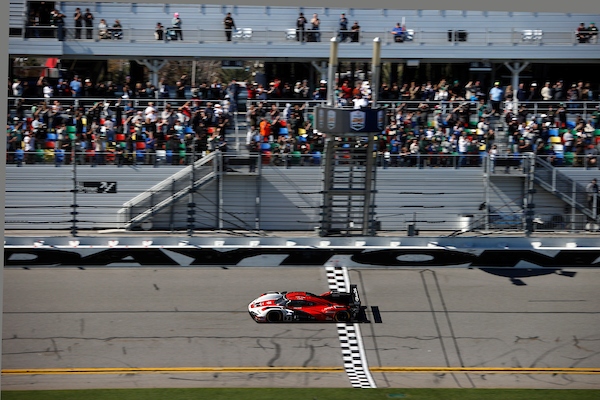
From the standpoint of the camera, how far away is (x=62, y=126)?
2053 centimetres

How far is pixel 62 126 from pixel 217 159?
13.2ft

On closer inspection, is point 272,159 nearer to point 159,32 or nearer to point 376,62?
point 376,62

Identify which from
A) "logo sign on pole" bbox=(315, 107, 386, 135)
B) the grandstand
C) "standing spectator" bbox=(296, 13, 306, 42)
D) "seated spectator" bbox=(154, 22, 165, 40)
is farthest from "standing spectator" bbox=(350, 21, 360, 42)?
"logo sign on pole" bbox=(315, 107, 386, 135)

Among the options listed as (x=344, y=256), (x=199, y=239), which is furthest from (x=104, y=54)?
(x=344, y=256)

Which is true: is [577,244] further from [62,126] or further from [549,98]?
[62,126]

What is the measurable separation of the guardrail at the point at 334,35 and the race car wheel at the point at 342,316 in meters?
10.5

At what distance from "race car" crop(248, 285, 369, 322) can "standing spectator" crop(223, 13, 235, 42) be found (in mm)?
10542

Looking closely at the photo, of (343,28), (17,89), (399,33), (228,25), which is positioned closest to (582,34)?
(399,33)

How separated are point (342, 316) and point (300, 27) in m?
11.1

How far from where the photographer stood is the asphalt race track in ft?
42.0

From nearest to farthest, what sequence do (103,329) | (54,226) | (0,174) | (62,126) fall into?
1. (0,174)
2. (103,329)
3. (54,226)
4. (62,126)

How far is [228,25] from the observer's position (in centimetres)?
2314

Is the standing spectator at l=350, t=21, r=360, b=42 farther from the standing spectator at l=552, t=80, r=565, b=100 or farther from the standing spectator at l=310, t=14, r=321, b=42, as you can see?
the standing spectator at l=552, t=80, r=565, b=100

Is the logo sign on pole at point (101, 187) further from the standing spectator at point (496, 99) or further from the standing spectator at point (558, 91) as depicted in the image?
the standing spectator at point (558, 91)
